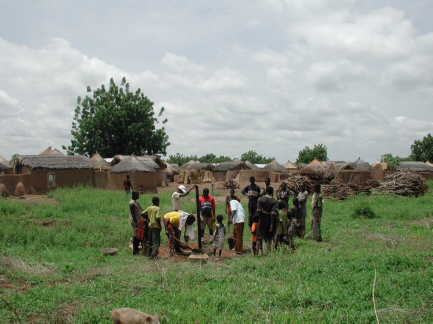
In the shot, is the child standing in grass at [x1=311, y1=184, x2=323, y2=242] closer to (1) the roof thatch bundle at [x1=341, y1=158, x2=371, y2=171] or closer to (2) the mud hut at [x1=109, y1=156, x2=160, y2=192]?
(2) the mud hut at [x1=109, y1=156, x2=160, y2=192]

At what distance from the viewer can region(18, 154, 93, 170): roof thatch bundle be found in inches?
942

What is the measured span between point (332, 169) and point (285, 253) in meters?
19.0

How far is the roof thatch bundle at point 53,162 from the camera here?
942 inches

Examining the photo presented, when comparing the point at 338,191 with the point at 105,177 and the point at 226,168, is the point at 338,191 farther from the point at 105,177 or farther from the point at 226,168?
the point at 226,168

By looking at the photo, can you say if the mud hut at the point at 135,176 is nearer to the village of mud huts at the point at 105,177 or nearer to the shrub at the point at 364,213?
the village of mud huts at the point at 105,177

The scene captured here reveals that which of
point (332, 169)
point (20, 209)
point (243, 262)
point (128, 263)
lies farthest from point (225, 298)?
point (332, 169)

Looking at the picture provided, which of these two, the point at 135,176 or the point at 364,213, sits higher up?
the point at 135,176

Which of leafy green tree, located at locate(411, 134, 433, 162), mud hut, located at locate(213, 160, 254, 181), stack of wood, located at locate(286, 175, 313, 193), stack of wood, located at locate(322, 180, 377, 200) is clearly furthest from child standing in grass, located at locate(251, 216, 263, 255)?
leafy green tree, located at locate(411, 134, 433, 162)

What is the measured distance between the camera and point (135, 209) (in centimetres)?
993

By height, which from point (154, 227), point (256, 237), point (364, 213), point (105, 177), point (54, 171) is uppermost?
point (54, 171)

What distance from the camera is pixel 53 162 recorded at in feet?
80.7

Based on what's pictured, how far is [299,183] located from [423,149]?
1680 inches

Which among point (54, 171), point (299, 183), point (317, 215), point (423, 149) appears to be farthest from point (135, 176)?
point (423, 149)

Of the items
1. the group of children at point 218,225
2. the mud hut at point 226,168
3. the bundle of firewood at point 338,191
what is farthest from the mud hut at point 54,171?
the mud hut at point 226,168
